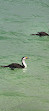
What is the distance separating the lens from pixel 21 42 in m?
21.9

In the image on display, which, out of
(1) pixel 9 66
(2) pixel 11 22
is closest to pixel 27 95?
(1) pixel 9 66

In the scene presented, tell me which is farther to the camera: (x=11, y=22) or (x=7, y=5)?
(x=7, y=5)

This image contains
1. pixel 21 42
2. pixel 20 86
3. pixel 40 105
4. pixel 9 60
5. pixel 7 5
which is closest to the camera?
pixel 40 105

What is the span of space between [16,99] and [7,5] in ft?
64.2

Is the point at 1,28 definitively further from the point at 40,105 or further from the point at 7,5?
the point at 40,105

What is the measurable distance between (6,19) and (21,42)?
243 inches

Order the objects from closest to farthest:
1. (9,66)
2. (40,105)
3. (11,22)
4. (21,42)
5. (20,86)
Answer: (40,105) < (20,86) < (9,66) < (21,42) < (11,22)

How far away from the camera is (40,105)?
13.0 m

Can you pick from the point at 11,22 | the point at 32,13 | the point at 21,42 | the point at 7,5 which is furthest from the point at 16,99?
the point at 7,5

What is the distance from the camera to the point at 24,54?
19.3m

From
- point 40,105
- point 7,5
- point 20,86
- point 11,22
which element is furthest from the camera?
point 7,5

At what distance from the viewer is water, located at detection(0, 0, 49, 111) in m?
13.5

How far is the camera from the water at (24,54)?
44.2ft

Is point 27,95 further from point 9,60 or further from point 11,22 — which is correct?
point 11,22
